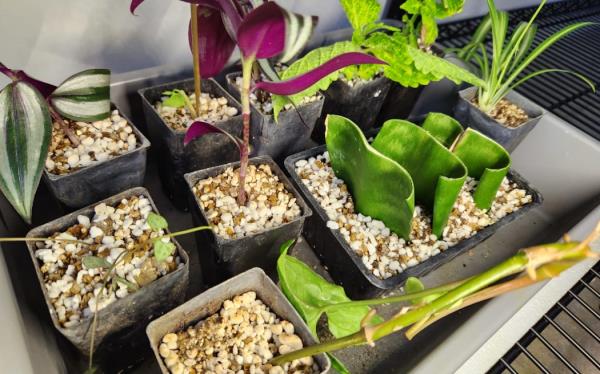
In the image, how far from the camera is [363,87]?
32.7 inches

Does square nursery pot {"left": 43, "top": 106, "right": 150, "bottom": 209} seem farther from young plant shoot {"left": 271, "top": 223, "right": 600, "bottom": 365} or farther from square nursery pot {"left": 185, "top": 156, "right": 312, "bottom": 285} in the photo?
young plant shoot {"left": 271, "top": 223, "right": 600, "bottom": 365}

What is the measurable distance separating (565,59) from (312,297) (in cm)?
105

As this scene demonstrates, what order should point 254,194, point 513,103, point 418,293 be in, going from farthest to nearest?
point 513,103 → point 254,194 → point 418,293

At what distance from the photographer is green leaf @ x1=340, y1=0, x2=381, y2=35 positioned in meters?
0.74

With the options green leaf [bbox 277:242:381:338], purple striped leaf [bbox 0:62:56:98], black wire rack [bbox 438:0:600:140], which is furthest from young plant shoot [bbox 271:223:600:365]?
black wire rack [bbox 438:0:600:140]

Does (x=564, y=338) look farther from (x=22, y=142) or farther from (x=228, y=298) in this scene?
(x=22, y=142)

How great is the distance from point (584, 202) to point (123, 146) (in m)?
0.87

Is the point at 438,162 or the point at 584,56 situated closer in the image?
the point at 438,162

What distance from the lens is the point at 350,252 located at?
2.00 feet

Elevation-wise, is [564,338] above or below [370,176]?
below

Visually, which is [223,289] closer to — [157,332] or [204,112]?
[157,332]

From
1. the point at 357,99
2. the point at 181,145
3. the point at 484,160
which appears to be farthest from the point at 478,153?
the point at 181,145

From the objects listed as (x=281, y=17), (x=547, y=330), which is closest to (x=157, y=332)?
(x=281, y=17)

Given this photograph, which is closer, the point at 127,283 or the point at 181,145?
the point at 127,283
